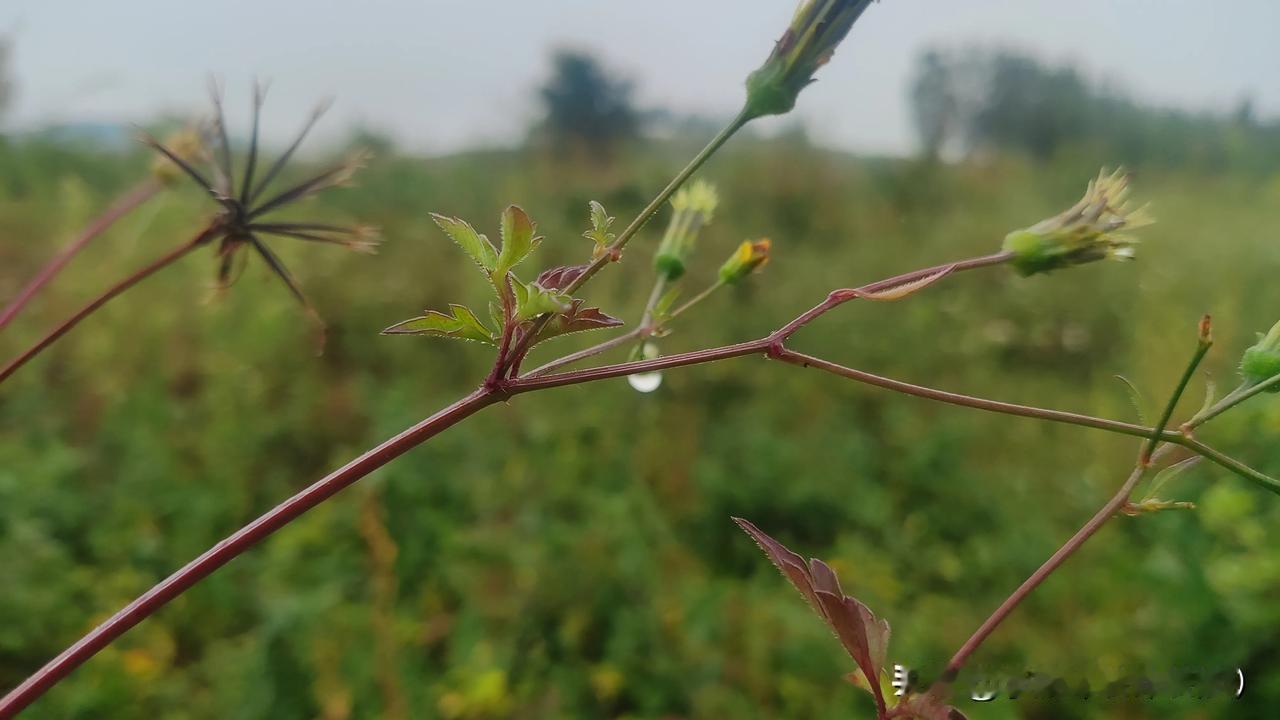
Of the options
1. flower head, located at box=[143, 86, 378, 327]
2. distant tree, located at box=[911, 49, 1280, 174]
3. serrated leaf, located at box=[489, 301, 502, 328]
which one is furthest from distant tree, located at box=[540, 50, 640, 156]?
serrated leaf, located at box=[489, 301, 502, 328]

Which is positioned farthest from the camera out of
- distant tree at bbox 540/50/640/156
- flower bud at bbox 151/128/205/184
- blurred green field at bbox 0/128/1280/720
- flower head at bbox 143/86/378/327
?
distant tree at bbox 540/50/640/156

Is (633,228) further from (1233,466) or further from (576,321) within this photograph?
(1233,466)

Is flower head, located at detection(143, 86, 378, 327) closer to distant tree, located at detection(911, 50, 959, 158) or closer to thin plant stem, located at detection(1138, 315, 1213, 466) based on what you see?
thin plant stem, located at detection(1138, 315, 1213, 466)

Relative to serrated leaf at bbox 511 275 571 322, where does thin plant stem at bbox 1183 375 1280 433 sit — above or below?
below

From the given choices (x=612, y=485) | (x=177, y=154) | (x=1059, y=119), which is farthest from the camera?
(x=1059, y=119)

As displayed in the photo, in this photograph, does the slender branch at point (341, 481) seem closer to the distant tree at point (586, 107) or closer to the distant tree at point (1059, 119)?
the distant tree at point (1059, 119)

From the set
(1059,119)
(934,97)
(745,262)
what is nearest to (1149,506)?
(745,262)
